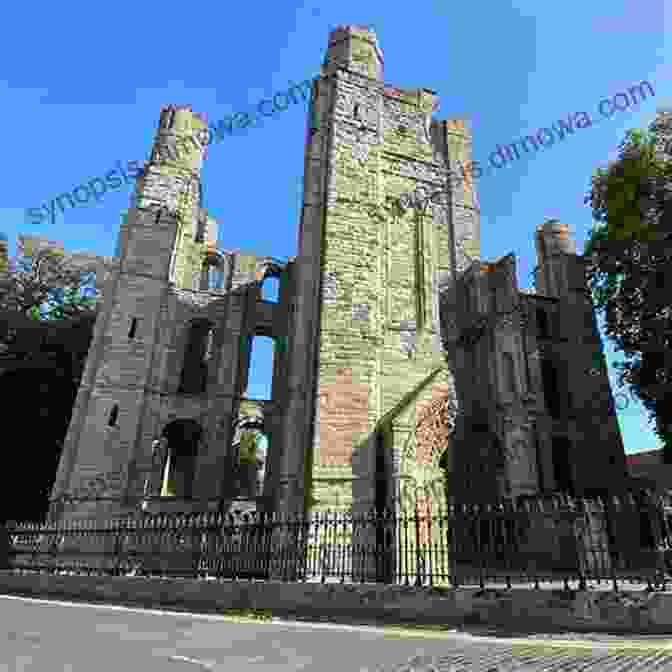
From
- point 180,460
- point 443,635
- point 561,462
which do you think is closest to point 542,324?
→ point 561,462

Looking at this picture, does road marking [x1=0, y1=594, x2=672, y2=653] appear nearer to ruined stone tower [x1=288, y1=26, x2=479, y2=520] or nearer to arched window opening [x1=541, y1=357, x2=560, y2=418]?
ruined stone tower [x1=288, y1=26, x2=479, y2=520]

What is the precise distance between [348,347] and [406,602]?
5.07 m

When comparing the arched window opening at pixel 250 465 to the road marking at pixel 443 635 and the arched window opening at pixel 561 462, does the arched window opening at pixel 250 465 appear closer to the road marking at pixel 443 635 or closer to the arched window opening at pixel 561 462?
the arched window opening at pixel 561 462

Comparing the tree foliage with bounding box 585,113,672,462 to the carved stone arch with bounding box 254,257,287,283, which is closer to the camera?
the tree foliage with bounding box 585,113,672,462

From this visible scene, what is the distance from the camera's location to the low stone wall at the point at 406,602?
221 inches

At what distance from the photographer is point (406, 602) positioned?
6.70 metres

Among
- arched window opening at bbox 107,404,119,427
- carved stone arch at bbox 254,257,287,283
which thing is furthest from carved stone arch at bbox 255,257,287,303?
arched window opening at bbox 107,404,119,427

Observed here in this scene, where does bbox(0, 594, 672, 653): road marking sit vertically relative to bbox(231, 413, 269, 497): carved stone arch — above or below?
below

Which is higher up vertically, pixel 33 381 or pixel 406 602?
pixel 33 381

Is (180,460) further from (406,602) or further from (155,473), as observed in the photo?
(406,602)

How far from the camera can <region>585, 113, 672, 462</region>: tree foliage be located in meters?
17.6

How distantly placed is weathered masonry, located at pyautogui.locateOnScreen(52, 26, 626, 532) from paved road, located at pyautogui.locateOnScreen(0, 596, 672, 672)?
142 inches

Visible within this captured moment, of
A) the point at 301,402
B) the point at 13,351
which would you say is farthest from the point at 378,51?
the point at 13,351

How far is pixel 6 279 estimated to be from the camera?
77.0 feet
